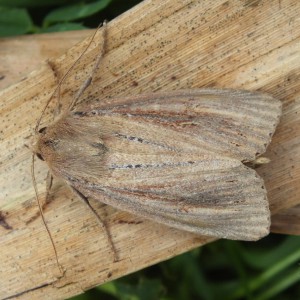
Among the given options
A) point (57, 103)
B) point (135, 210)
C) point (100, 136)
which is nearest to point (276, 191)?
point (135, 210)

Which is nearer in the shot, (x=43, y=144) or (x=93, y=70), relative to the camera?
(x=43, y=144)

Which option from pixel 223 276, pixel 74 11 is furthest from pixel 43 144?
pixel 223 276

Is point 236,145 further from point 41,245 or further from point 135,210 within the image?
point 41,245

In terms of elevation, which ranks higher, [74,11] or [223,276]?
[74,11]

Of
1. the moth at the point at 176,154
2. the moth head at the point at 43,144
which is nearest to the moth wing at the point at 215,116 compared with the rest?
the moth at the point at 176,154

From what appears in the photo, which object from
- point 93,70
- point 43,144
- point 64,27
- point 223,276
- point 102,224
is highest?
point 64,27

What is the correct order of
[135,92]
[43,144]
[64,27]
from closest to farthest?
[43,144]
[135,92]
[64,27]

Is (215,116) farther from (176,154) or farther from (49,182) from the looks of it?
(49,182)

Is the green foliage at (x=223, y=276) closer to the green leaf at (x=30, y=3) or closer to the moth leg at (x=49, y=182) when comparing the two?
the moth leg at (x=49, y=182)

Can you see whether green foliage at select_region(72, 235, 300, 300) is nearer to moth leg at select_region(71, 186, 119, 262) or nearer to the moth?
moth leg at select_region(71, 186, 119, 262)
